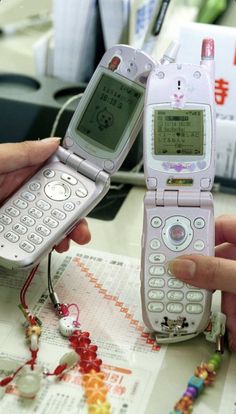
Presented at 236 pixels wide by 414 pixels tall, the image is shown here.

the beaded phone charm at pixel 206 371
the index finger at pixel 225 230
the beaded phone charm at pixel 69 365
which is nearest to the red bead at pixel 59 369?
the beaded phone charm at pixel 69 365

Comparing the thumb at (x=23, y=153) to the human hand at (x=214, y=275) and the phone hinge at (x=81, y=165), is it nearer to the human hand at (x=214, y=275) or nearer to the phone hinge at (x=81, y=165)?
the phone hinge at (x=81, y=165)

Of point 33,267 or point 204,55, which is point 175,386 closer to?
point 33,267

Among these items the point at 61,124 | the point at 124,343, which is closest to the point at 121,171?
the point at 61,124

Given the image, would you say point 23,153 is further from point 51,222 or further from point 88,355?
point 88,355

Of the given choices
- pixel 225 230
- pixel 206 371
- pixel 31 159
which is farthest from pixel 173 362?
pixel 31 159

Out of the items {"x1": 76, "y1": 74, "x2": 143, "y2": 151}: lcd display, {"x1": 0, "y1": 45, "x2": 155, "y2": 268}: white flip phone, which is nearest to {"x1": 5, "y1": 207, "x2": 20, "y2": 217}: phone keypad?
{"x1": 0, "y1": 45, "x2": 155, "y2": 268}: white flip phone

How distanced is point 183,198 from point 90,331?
6.4 inches

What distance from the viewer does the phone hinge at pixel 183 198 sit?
64cm

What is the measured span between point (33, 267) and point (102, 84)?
22cm

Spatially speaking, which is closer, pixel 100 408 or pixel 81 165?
pixel 100 408

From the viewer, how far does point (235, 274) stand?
59 centimetres

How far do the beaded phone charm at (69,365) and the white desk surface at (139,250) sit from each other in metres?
0.05

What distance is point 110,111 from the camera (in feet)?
2.39

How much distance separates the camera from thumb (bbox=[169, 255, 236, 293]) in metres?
0.59
